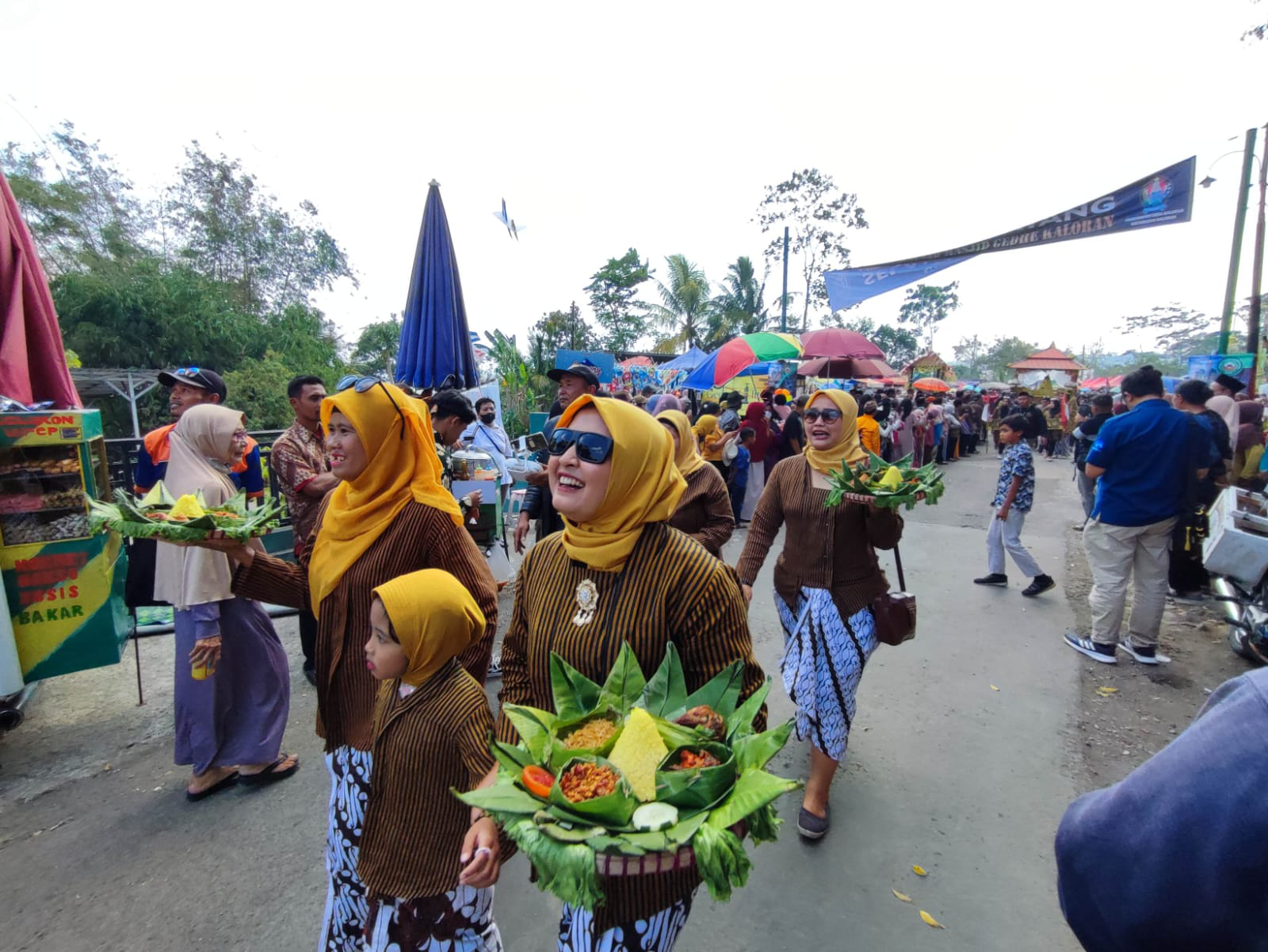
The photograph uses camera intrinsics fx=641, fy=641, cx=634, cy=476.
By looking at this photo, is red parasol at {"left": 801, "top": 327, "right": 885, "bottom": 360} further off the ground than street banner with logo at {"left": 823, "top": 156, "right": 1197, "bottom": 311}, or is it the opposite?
street banner with logo at {"left": 823, "top": 156, "right": 1197, "bottom": 311}

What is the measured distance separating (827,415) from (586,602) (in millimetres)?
1901

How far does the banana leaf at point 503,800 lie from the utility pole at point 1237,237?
16824mm

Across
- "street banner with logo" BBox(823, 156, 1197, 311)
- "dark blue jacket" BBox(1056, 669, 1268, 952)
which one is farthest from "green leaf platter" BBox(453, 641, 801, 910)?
"street banner with logo" BBox(823, 156, 1197, 311)

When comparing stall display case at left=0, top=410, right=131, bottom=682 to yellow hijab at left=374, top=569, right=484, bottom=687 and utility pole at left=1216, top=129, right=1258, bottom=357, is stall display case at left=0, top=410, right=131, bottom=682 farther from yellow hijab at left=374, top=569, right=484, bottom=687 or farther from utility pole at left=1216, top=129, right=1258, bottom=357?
utility pole at left=1216, top=129, right=1258, bottom=357

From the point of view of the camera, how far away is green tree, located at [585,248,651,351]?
3250cm

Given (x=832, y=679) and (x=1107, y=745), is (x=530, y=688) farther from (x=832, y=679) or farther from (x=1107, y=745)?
(x=1107, y=745)

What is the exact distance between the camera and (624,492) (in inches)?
67.2

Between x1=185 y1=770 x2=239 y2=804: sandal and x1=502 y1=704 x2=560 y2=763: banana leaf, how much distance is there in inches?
106

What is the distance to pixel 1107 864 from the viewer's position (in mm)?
818

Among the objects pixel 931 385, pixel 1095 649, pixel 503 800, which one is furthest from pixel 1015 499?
pixel 931 385

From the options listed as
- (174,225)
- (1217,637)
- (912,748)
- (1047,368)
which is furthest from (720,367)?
(1047,368)

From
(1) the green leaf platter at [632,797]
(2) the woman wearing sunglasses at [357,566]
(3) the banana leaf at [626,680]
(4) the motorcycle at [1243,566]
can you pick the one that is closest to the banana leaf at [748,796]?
(1) the green leaf platter at [632,797]

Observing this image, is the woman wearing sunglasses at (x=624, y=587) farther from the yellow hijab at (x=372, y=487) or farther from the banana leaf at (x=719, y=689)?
the yellow hijab at (x=372, y=487)

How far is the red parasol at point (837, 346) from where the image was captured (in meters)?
11.8
